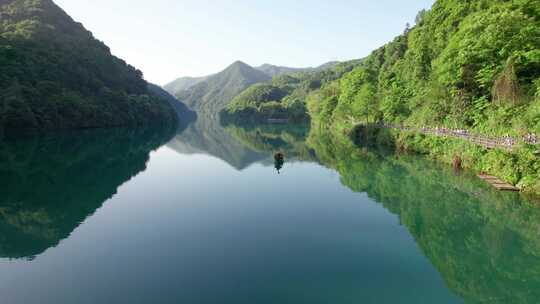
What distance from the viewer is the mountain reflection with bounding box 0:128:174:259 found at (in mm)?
18828

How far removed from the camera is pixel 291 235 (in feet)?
63.5

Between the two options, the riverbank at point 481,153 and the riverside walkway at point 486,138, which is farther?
the riverside walkway at point 486,138

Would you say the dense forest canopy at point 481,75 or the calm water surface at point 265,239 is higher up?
the dense forest canopy at point 481,75

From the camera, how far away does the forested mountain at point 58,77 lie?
74.1 m

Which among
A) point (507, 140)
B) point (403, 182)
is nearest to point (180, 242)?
point (403, 182)

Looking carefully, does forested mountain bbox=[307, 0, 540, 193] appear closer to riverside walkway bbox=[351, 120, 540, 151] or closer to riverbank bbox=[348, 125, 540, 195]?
riverbank bbox=[348, 125, 540, 195]

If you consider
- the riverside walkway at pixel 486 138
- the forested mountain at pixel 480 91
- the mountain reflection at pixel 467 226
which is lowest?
the mountain reflection at pixel 467 226

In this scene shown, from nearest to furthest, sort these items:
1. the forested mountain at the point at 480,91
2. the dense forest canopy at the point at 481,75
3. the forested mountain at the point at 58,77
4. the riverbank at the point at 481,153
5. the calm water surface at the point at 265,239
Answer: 1. the calm water surface at the point at 265,239
2. the riverbank at the point at 481,153
3. the forested mountain at the point at 480,91
4. the dense forest canopy at the point at 481,75
5. the forested mountain at the point at 58,77

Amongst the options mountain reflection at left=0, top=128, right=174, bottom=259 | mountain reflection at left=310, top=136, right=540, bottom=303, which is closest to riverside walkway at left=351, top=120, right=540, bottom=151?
mountain reflection at left=310, top=136, right=540, bottom=303

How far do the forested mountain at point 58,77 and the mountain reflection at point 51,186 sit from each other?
20261mm

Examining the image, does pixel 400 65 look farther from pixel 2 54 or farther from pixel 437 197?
pixel 2 54

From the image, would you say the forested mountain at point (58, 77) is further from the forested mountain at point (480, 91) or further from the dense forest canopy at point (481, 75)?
the dense forest canopy at point (481, 75)

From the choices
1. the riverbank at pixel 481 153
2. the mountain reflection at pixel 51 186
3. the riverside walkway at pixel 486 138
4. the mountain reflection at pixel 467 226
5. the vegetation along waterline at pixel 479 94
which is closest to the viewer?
the mountain reflection at pixel 467 226

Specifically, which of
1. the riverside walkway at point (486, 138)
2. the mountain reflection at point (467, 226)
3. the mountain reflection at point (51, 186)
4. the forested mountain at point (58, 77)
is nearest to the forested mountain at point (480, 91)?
the riverside walkway at point (486, 138)
